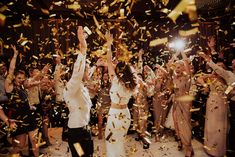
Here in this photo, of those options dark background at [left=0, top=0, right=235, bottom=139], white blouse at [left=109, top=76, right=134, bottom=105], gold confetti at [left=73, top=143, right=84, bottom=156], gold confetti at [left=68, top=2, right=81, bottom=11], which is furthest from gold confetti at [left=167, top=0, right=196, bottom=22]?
gold confetti at [left=73, top=143, right=84, bottom=156]

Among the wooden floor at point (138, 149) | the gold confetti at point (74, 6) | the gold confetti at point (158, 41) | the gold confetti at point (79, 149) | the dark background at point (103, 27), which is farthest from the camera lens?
the gold confetti at point (158, 41)

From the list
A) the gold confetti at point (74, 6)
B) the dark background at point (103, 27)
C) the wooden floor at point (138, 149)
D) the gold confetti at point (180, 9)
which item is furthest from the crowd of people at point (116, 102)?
the gold confetti at point (180, 9)

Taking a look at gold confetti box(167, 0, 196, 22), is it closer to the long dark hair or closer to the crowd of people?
the crowd of people

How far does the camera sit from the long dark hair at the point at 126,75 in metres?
4.32

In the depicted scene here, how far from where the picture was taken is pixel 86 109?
4.16 metres

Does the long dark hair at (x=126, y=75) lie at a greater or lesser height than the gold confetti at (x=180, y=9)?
lesser

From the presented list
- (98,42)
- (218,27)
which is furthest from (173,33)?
(98,42)

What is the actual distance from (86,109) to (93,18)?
665cm

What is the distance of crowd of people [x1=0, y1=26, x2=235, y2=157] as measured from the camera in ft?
13.5

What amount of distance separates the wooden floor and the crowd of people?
0.59 feet

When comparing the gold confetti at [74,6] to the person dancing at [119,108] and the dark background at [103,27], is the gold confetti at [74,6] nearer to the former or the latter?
the dark background at [103,27]

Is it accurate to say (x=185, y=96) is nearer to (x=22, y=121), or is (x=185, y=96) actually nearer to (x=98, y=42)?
(x=22, y=121)

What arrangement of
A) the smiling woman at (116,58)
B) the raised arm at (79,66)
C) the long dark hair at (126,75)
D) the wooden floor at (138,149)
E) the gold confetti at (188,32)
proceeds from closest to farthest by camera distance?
1. the raised arm at (79,66)
2. the long dark hair at (126,75)
3. the smiling woman at (116,58)
4. the wooden floor at (138,149)
5. the gold confetti at (188,32)

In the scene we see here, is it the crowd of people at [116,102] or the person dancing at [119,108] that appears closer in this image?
the crowd of people at [116,102]
